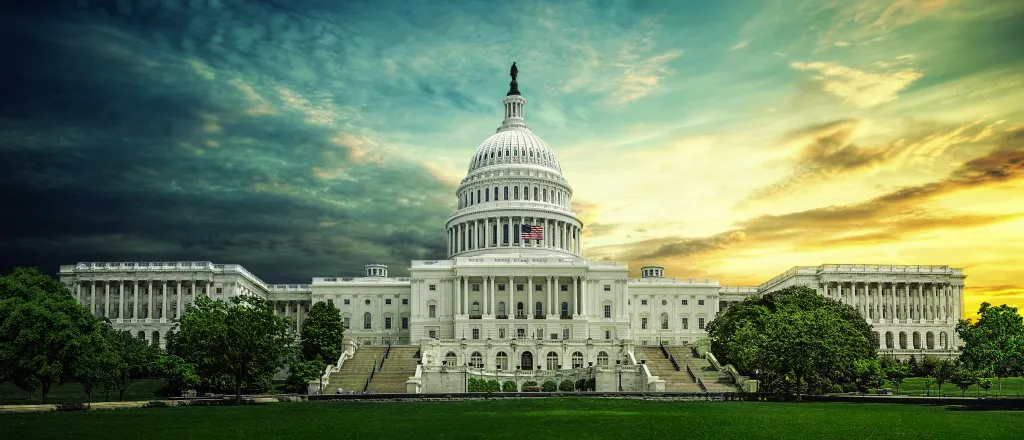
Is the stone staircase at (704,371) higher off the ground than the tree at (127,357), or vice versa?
the tree at (127,357)

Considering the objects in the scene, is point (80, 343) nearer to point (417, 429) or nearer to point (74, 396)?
point (74, 396)

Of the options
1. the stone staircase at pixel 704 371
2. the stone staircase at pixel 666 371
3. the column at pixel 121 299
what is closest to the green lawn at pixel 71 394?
the column at pixel 121 299

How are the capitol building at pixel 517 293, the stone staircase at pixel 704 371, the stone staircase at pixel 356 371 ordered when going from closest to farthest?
the stone staircase at pixel 704 371
the stone staircase at pixel 356 371
the capitol building at pixel 517 293

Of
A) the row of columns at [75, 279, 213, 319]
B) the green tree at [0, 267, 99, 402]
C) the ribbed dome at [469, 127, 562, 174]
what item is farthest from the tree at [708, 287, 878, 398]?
the row of columns at [75, 279, 213, 319]

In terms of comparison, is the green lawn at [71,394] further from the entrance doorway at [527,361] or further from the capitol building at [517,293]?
the entrance doorway at [527,361]

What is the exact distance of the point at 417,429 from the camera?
48625mm

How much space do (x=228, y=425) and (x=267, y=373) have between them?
36.8m

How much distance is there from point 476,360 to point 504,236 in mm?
43685

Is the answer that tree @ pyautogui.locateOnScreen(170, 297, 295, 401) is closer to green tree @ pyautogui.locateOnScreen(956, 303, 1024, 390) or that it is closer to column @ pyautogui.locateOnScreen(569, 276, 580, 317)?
column @ pyautogui.locateOnScreen(569, 276, 580, 317)

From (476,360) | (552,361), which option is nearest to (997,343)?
(552,361)

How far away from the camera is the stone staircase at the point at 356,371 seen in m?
103

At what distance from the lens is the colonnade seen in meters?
145

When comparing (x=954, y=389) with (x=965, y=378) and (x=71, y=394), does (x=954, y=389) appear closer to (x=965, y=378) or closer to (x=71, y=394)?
(x=965, y=378)

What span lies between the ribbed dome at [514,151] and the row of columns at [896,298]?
53806 millimetres
